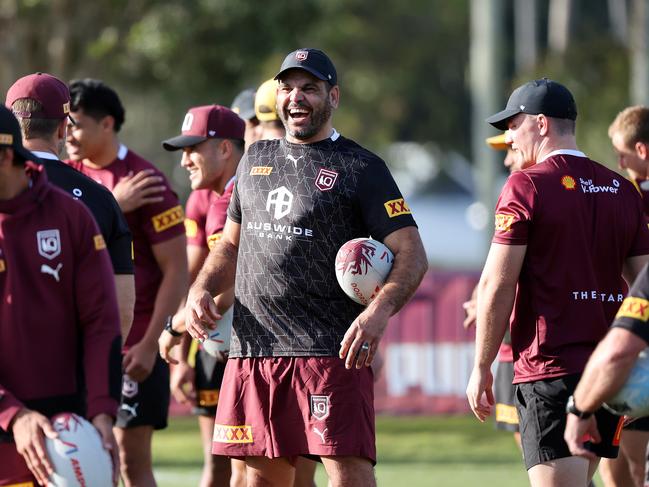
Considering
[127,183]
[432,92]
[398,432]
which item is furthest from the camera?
[432,92]

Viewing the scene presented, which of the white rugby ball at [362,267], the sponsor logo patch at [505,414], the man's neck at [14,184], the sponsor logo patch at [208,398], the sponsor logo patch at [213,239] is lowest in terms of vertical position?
the sponsor logo patch at [505,414]

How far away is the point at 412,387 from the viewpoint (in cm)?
1653

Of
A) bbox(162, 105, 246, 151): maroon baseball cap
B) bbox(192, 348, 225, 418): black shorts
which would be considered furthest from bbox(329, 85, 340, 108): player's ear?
bbox(192, 348, 225, 418): black shorts

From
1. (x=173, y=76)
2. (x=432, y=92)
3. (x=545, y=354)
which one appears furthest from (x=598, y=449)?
(x=432, y=92)

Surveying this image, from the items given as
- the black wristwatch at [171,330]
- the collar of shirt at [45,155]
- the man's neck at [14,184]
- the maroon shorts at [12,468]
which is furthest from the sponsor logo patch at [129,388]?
the man's neck at [14,184]

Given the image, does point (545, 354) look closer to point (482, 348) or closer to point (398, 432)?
point (482, 348)

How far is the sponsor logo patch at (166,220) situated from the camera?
8758 millimetres

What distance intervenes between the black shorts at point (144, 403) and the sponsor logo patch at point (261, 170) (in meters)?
2.04

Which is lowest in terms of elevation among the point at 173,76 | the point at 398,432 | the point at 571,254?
the point at 398,432

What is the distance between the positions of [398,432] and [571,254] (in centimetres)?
910

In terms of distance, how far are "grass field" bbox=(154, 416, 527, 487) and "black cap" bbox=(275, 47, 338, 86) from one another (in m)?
5.48

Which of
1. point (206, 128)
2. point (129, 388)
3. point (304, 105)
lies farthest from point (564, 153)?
point (129, 388)

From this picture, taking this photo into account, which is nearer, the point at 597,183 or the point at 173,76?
the point at 597,183

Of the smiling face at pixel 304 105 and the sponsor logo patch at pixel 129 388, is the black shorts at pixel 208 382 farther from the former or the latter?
the smiling face at pixel 304 105
